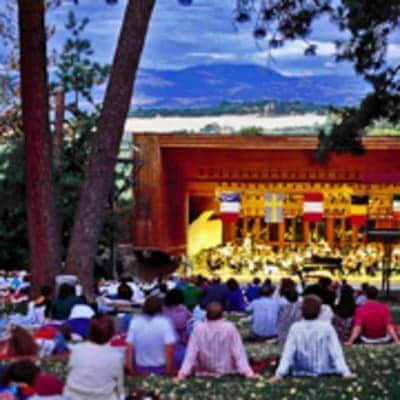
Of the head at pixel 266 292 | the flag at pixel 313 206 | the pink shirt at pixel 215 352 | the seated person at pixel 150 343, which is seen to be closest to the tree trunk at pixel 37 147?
the head at pixel 266 292

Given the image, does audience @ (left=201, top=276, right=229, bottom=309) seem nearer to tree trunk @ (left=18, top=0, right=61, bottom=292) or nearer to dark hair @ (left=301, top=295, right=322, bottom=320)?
tree trunk @ (left=18, top=0, right=61, bottom=292)

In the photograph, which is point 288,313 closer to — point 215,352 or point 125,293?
point 215,352

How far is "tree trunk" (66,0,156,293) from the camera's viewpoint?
699 inches

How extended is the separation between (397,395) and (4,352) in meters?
3.22

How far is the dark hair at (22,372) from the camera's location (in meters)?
7.21

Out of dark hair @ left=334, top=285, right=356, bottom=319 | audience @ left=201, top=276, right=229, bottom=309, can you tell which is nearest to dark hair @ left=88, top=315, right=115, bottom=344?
dark hair @ left=334, top=285, right=356, bottom=319

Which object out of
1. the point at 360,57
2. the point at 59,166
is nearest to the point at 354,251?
the point at 59,166

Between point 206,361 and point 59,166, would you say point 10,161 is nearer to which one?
point 59,166

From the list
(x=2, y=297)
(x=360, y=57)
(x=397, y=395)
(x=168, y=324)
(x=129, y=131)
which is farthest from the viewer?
(x=129, y=131)

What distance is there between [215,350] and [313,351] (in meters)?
0.79

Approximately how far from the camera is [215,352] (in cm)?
987

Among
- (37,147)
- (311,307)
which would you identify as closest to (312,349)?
(311,307)

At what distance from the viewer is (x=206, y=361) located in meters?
9.91

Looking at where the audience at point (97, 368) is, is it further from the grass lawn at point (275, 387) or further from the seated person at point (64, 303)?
the seated person at point (64, 303)
